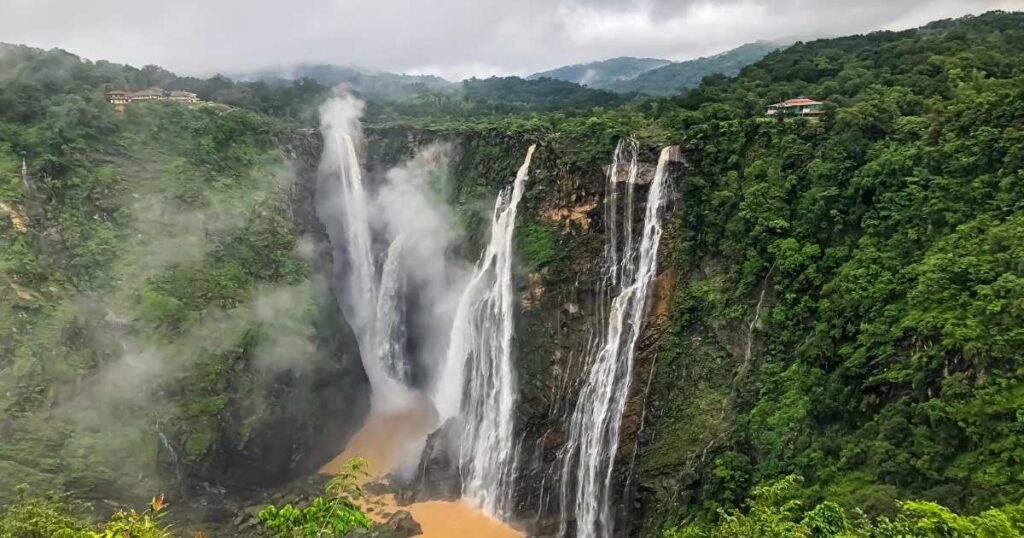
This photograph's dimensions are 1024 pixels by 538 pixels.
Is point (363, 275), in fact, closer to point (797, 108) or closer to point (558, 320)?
point (558, 320)

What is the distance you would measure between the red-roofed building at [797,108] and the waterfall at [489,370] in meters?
10.2

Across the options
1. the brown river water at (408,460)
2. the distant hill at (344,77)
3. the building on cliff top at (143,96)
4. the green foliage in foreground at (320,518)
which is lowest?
the brown river water at (408,460)

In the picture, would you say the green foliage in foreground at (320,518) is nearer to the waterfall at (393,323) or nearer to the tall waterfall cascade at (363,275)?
the tall waterfall cascade at (363,275)

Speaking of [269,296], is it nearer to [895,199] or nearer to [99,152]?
[99,152]

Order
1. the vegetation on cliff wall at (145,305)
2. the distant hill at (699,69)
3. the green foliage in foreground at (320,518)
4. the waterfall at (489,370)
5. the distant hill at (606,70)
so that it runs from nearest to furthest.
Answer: the green foliage in foreground at (320,518) < the vegetation on cliff wall at (145,305) < the waterfall at (489,370) < the distant hill at (699,69) < the distant hill at (606,70)

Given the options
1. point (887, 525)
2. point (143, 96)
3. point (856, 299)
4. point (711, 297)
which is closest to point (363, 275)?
point (143, 96)

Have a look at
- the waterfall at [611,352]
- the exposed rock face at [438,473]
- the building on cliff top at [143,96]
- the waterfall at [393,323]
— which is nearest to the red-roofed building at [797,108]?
the waterfall at [611,352]

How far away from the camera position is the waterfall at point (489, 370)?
25.2m

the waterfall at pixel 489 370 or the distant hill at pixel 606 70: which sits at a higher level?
the distant hill at pixel 606 70

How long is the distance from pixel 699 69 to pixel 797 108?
76.7 meters

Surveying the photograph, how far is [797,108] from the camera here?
2491cm

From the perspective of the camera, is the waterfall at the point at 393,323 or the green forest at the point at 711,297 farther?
the waterfall at the point at 393,323

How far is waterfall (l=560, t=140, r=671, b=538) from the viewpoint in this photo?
22.3 metres

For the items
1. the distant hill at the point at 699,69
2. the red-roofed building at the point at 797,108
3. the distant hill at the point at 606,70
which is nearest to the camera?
the red-roofed building at the point at 797,108
